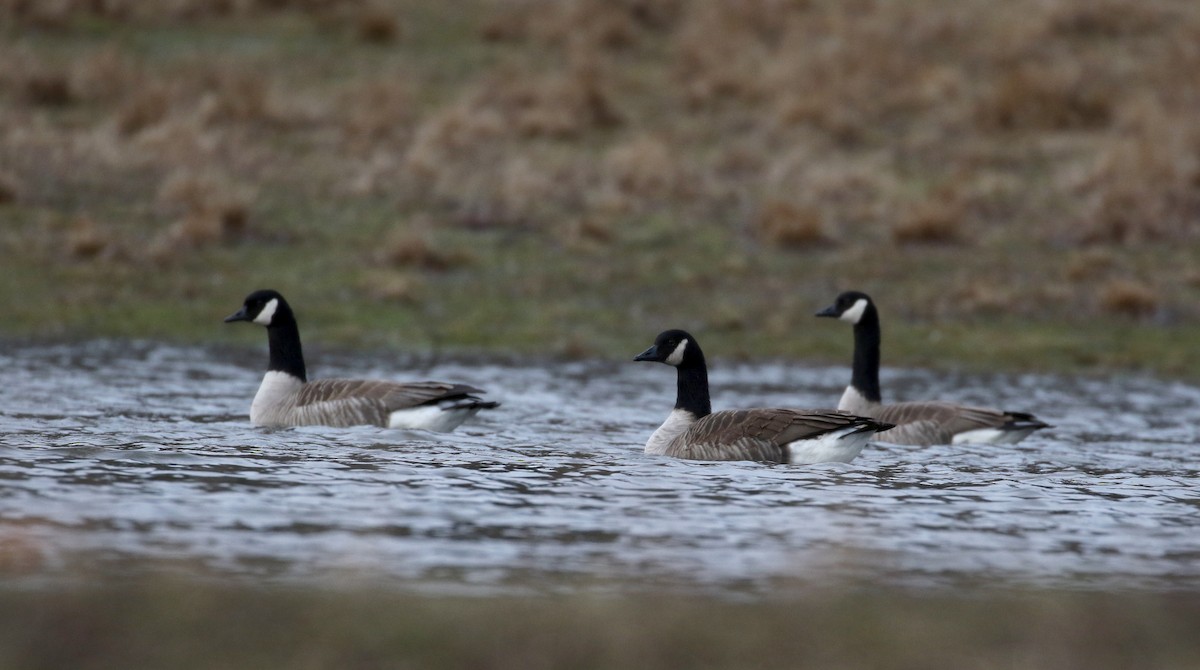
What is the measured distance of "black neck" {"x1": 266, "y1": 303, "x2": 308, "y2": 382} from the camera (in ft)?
39.4

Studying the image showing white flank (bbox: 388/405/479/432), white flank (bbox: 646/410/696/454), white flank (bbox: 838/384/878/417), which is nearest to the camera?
white flank (bbox: 646/410/696/454)

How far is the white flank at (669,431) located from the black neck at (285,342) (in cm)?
276

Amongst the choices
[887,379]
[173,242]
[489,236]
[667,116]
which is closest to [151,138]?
[173,242]

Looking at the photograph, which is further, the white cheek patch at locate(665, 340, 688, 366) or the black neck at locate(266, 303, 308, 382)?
the black neck at locate(266, 303, 308, 382)

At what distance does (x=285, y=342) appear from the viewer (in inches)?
477

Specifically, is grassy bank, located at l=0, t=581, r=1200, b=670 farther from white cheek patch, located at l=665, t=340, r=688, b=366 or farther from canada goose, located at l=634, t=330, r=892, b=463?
white cheek patch, located at l=665, t=340, r=688, b=366

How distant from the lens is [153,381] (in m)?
12.9

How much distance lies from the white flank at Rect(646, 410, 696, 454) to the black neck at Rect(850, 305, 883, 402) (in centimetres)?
186

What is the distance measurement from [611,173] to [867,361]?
8.08 metres

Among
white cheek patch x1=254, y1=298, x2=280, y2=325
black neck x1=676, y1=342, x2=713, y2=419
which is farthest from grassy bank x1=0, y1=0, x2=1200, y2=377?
black neck x1=676, y1=342, x2=713, y2=419

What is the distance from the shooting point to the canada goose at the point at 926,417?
11258 millimetres

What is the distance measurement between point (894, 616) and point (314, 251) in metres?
11.6

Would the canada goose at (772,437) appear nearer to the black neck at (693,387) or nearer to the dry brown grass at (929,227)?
the black neck at (693,387)

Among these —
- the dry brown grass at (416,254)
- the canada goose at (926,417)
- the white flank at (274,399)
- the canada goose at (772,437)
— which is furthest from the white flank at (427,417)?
the dry brown grass at (416,254)
